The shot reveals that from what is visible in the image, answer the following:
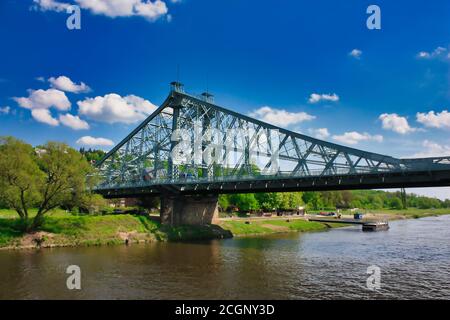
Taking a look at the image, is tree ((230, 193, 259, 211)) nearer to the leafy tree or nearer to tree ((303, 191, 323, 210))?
the leafy tree

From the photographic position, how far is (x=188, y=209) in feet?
242

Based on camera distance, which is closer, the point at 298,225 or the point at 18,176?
the point at 18,176

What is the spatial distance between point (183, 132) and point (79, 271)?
5614cm

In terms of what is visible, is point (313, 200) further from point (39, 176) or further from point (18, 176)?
point (18, 176)

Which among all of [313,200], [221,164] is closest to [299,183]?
[221,164]

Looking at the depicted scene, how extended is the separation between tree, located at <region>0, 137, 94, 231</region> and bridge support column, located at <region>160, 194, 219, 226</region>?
18.3 metres

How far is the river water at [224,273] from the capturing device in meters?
26.9

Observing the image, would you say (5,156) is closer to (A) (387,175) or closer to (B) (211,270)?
(B) (211,270)

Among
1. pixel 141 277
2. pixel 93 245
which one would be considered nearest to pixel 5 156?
pixel 93 245

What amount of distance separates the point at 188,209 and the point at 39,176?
97.7 feet

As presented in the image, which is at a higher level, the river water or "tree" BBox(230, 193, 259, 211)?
"tree" BBox(230, 193, 259, 211)

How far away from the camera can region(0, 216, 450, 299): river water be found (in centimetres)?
2691

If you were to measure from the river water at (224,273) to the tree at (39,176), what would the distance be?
834cm

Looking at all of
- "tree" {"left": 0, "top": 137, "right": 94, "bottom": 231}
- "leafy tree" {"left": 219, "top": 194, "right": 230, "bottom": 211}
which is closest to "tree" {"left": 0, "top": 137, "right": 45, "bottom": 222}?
"tree" {"left": 0, "top": 137, "right": 94, "bottom": 231}
